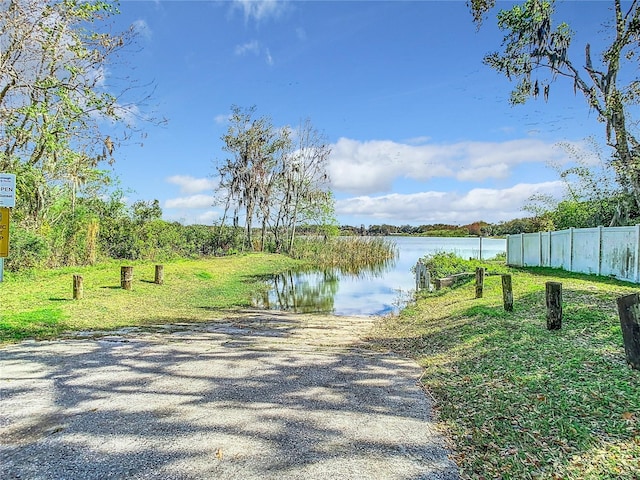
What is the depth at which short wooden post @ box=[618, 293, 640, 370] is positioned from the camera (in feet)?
11.1

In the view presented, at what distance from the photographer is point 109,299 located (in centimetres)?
906

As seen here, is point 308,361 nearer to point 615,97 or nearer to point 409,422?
point 409,422

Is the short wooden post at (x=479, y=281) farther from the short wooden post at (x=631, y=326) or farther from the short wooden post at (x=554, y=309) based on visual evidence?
the short wooden post at (x=631, y=326)

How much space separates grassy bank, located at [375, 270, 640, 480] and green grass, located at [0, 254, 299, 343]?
482cm

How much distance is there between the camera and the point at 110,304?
8.58 metres

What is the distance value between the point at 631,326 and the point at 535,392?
105 cm

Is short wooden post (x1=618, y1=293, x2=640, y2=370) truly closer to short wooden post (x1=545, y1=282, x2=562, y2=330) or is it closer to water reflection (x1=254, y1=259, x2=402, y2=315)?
short wooden post (x1=545, y1=282, x2=562, y2=330)

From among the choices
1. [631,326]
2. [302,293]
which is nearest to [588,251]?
[302,293]

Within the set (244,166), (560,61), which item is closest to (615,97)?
(560,61)

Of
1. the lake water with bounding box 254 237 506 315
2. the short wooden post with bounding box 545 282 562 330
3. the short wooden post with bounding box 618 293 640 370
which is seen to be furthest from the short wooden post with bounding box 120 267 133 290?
the short wooden post with bounding box 618 293 640 370

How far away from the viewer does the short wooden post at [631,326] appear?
3369mm

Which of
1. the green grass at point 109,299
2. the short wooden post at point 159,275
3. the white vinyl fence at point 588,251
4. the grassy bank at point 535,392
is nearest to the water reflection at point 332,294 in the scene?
the green grass at point 109,299

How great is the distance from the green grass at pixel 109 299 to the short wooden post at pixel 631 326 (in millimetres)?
6866

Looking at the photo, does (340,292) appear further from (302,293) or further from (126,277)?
(126,277)
